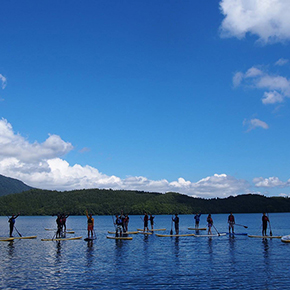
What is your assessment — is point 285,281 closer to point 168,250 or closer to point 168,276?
point 168,276

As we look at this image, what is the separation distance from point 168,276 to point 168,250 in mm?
11599

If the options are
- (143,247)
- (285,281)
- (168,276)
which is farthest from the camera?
(143,247)

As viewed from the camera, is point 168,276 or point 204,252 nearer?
point 168,276

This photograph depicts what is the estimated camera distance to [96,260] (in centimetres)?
2602

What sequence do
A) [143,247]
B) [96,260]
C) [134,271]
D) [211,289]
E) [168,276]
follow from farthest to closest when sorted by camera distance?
[143,247] → [96,260] → [134,271] → [168,276] → [211,289]

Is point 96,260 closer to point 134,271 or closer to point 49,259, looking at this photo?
point 49,259

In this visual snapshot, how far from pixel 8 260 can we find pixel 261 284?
1827cm

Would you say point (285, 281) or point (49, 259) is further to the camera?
point (49, 259)

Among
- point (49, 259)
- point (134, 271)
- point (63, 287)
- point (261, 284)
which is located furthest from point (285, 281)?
point (49, 259)

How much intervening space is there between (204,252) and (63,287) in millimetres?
15752

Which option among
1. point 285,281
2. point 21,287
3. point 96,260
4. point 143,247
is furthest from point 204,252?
point 21,287

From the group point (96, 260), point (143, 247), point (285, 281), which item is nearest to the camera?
point (285, 281)

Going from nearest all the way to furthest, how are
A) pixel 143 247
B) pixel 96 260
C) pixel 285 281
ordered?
pixel 285 281, pixel 96 260, pixel 143 247

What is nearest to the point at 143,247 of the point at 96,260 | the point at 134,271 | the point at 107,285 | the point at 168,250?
the point at 168,250
